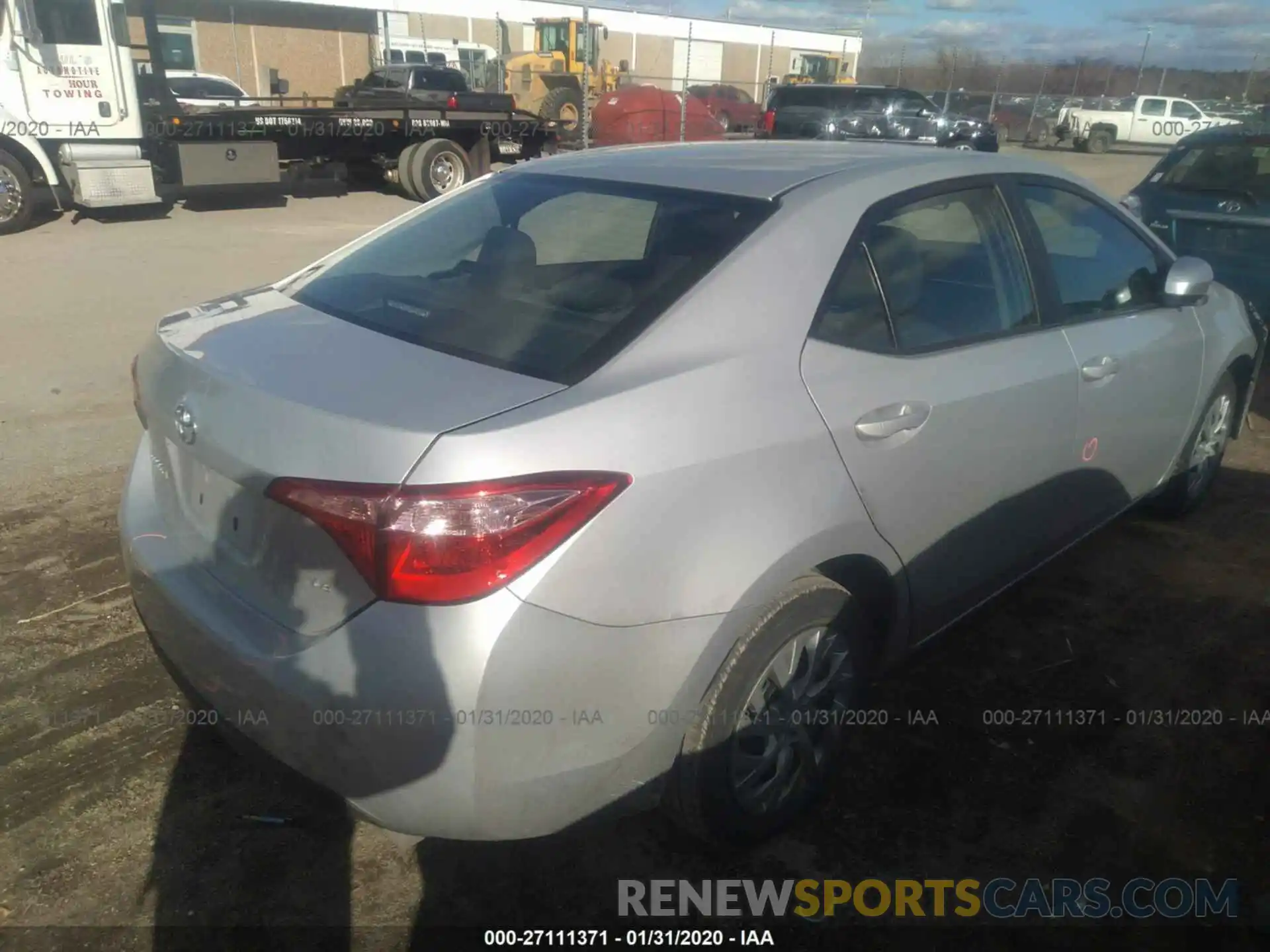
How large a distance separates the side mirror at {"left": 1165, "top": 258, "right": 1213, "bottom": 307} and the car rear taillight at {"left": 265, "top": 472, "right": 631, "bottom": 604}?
2798 mm

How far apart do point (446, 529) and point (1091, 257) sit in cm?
A: 289

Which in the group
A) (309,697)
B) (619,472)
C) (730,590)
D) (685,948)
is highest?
(619,472)

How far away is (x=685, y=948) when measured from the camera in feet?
7.77

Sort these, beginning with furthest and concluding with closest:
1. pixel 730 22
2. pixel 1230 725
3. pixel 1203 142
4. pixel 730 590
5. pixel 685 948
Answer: pixel 730 22 → pixel 1203 142 → pixel 1230 725 → pixel 685 948 → pixel 730 590

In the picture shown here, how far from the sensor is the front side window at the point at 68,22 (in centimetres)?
1149

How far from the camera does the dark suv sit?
20.8 metres

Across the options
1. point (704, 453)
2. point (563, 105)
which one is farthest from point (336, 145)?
point (704, 453)

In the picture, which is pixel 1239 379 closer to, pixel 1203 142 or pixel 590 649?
pixel 590 649

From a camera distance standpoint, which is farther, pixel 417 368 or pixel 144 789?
pixel 144 789

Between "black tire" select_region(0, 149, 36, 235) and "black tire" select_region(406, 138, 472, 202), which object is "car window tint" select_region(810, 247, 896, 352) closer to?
"black tire" select_region(0, 149, 36, 235)

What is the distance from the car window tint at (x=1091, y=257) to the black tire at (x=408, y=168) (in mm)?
13726

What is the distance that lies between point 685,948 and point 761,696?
63cm

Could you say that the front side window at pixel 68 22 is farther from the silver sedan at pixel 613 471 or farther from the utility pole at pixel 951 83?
the utility pole at pixel 951 83

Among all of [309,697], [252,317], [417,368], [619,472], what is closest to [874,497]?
[619,472]
